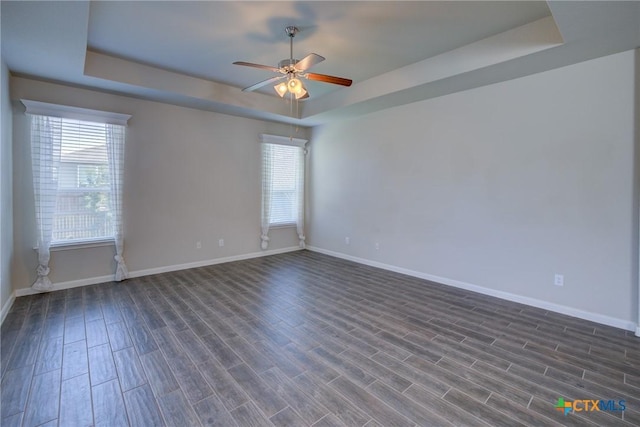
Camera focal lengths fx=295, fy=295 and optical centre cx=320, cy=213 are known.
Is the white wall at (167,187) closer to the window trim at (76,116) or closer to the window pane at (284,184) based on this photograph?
the window trim at (76,116)

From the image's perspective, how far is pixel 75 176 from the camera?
12.8 feet

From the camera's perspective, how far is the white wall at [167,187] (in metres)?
3.65

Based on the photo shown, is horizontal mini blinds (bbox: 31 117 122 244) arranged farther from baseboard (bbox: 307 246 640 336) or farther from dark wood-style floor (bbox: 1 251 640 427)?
baseboard (bbox: 307 246 640 336)

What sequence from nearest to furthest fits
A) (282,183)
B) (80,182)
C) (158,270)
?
1. (80,182)
2. (158,270)
3. (282,183)

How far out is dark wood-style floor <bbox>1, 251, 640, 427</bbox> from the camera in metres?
1.80

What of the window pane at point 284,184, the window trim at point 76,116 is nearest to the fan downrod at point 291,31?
the window trim at point 76,116

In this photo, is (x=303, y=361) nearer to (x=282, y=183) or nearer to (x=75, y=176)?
(x=75, y=176)

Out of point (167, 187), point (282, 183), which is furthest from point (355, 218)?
point (167, 187)

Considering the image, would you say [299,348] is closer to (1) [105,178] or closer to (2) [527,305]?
(2) [527,305]

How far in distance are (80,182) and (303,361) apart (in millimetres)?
3832

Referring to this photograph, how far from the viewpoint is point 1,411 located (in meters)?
Answer: 1.78

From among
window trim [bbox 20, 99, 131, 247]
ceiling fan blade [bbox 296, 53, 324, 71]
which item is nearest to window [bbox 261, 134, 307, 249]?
window trim [bbox 20, 99, 131, 247]

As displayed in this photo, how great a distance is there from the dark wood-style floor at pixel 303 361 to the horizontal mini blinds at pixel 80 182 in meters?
0.87

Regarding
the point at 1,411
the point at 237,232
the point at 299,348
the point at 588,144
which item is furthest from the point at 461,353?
the point at 237,232
